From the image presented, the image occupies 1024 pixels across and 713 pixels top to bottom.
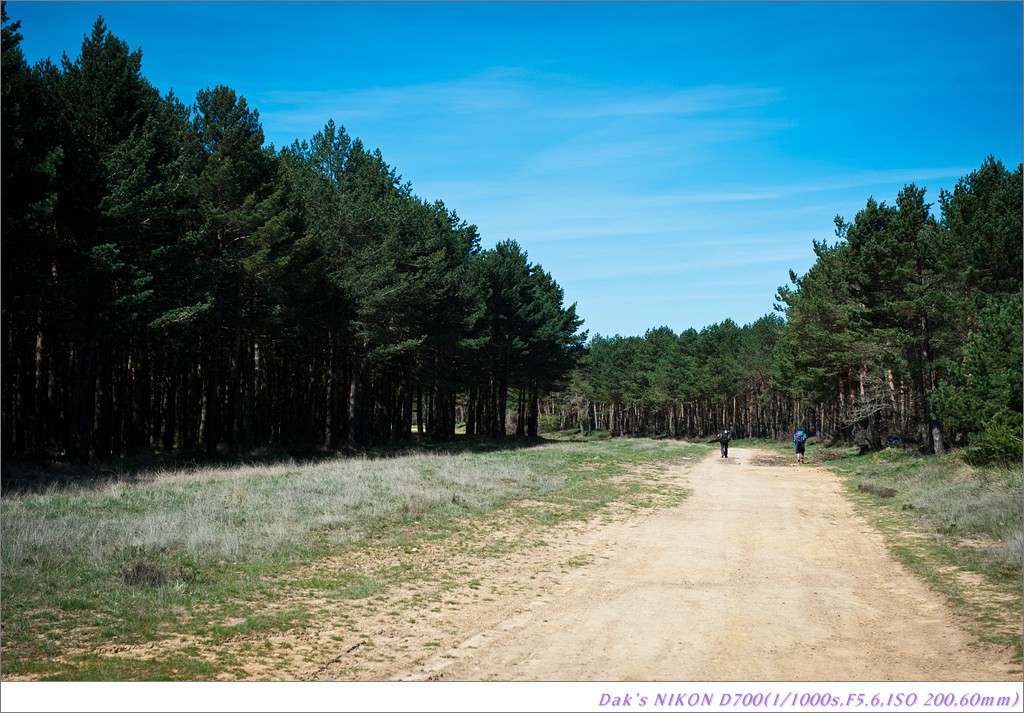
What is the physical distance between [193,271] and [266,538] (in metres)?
19.7

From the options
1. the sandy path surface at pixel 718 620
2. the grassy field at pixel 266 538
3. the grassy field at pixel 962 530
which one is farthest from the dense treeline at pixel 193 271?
the grassy field at pixel 962 530

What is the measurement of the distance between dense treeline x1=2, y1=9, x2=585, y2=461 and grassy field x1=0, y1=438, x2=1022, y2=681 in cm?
671

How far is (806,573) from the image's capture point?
42.0 ft

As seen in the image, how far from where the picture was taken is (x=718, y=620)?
9.48 m

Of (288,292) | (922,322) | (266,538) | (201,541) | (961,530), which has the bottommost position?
(961,530)

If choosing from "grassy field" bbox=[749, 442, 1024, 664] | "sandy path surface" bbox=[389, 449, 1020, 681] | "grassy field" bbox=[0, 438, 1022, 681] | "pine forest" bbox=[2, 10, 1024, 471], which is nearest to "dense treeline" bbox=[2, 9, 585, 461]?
"pine forest" bbox=[2, 10, 1024, 471]

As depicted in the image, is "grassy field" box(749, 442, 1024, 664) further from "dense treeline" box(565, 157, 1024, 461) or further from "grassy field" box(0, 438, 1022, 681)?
"dense treeline" box(565, 157, 1024, 461)

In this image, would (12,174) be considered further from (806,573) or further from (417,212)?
(417,212)

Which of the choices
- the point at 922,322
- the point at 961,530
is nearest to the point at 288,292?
the point at 961,530

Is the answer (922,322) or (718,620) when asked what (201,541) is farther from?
(922,322)

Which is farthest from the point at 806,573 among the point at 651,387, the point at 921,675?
the point at 651,387

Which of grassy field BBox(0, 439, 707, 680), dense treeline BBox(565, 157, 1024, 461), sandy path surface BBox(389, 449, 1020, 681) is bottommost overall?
sandy path surface BBox(389, 449, 1020, 681)

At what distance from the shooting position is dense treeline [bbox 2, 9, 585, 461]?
23.6 m

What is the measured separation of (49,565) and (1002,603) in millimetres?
14155
